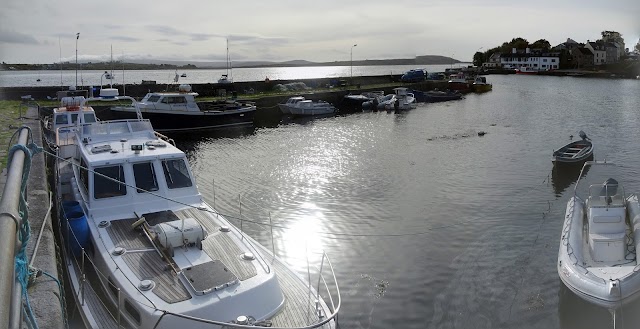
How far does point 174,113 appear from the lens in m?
39.5

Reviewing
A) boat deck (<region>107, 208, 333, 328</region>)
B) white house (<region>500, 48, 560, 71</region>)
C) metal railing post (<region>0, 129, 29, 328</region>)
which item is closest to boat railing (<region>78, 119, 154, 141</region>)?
boat deck (<region>107, 208, 333, 328</region>)

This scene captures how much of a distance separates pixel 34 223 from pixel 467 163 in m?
23.9

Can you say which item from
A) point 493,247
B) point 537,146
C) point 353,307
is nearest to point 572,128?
point 537,146

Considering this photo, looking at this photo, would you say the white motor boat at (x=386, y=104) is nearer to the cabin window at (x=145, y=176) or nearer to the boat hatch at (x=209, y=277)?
the cabin window at (x=145, y=176)

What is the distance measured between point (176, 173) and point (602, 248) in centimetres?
1164

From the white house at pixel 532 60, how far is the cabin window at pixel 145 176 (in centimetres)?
16278

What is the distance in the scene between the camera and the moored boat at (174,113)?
128 feet

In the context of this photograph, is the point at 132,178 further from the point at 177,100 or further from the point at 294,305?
the point at 177,100

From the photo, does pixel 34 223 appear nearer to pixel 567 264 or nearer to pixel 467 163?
pixel 567 264

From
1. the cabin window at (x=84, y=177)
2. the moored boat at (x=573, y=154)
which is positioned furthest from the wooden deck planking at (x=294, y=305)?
the moored boat at (x=573, y=154)

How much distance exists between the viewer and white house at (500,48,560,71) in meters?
155

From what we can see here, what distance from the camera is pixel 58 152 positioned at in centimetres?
1798

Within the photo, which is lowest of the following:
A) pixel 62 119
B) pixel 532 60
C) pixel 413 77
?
pixel 62 119

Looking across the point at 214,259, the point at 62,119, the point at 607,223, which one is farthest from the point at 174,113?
the point at 607,223
